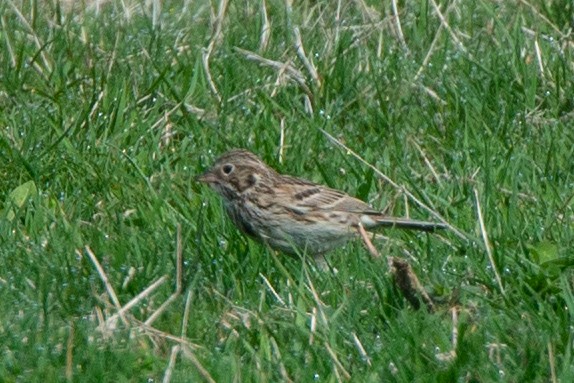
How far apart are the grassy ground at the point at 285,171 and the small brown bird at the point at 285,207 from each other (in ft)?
0.42

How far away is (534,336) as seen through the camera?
5.26 meters

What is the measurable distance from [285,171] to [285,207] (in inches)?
31.6

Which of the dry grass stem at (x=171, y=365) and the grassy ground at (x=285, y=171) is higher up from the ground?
the dry grass stem at (x=171, y=365)

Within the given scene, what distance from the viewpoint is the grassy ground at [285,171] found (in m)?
5.34

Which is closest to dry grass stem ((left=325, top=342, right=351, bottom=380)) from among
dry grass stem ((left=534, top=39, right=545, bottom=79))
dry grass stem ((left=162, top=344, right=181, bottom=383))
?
dry grass stem ((left=162, top=344, right=181, bottom=383))

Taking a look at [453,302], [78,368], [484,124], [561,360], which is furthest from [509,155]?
[78,368]

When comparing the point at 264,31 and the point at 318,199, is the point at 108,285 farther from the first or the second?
the point at 264,31

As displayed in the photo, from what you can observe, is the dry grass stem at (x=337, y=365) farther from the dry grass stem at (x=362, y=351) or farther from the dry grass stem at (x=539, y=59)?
the dry grass stem at (x=539, y=59)

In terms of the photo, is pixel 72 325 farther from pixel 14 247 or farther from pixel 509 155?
pixel 509 155

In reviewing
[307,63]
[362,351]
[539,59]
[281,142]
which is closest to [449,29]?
[539,59]

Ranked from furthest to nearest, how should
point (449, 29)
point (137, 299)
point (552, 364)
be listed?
point (449, 29)
point (137, 299)
point (552, 364)

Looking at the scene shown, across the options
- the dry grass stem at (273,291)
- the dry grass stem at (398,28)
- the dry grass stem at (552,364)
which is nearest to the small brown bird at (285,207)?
the dry grass stem at (273,291)

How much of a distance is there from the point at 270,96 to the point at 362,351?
343cm

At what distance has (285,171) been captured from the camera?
7.76 metres
